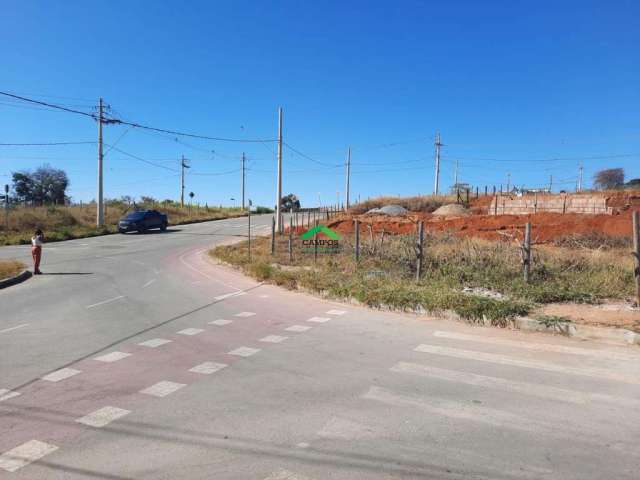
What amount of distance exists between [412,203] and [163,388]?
49101 millimetres

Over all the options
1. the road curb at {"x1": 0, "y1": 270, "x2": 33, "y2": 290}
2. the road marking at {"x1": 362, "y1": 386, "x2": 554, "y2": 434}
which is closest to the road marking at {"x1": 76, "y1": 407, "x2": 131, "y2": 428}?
the road marking at {"x1": 362, "y1": 386, "x2": 554, "y2": 434}

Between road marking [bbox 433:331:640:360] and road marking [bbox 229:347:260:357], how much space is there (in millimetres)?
2992

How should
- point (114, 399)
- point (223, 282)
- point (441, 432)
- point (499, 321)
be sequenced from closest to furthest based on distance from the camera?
1. point (441, 432)
2. point (114, 399)
3. point (499, 321)
4. point (223, 282)

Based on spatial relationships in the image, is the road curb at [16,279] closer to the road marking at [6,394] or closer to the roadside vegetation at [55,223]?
the road marking at [6,394]

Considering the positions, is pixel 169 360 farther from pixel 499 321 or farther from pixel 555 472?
pixel 499 321

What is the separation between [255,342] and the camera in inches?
286

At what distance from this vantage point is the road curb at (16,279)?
13.7 meters

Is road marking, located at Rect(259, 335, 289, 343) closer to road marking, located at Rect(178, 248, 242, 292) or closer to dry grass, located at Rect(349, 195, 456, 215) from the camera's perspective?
road marking, located at Rect(178, 248, 242, 292)

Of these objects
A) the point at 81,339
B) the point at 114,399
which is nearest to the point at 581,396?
the point at 114,399

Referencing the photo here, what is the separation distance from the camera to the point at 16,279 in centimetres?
1438

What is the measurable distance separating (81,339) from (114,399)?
3.01 meters

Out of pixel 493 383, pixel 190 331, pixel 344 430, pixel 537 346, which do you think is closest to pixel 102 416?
pixel 344 430

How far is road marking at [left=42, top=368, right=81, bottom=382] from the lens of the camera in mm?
5473

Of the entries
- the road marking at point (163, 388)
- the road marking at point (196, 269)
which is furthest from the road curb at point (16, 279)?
the road marking at point (163, 388)
